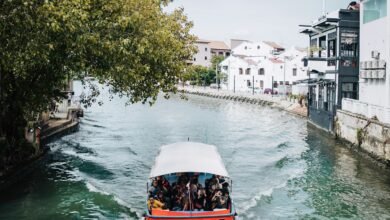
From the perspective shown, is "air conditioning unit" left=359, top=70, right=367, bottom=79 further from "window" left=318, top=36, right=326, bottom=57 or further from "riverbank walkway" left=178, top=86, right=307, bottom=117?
"riverbank walkway" left=178, top=86, right=307, bottom=117

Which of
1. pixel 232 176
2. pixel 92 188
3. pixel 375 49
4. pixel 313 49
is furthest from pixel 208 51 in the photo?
pixel 92 188

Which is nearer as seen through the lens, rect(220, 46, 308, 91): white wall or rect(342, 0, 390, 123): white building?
rect(342, 0, 390, 123): white building

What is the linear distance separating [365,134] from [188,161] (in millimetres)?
18704

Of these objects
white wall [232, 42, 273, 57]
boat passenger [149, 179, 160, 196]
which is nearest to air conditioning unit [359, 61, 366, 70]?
boat passenger [149, 179, 160, 196]

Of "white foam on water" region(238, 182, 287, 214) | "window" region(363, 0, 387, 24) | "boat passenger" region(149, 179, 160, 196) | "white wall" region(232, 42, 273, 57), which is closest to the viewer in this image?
"boat passenger" region(149, 179, 160, 196)

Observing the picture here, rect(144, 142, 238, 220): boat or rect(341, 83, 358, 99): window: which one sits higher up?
rect(341, 83, 358, 99): window

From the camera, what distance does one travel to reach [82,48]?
1945cm

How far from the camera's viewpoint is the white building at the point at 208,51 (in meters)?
151

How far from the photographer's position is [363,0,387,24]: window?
115 feet

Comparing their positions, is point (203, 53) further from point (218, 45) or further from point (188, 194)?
point (188, 194)

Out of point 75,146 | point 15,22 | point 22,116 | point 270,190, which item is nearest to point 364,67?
point 270,190

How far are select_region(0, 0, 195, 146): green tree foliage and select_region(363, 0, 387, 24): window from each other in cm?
1694

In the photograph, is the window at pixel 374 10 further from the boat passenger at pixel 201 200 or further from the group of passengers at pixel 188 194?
the boat passenger at pixel 201 200

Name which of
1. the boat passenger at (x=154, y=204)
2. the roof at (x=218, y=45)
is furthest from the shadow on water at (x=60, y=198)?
the roof at (x=218, y=45)
